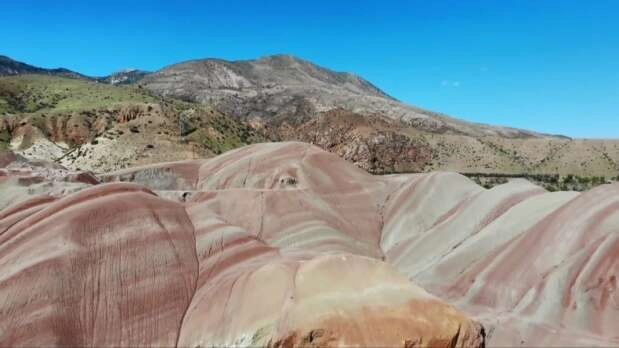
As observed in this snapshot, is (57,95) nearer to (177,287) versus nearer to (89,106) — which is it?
(89,106)

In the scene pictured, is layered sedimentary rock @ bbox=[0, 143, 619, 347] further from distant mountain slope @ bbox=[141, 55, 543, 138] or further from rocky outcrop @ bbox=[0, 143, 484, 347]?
distant mountain slope @ bbox=[141, 55, 543, 138]

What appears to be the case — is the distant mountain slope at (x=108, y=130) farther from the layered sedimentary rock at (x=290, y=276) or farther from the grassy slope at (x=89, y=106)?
the layered sedimentary rock at (x=290, y=276)

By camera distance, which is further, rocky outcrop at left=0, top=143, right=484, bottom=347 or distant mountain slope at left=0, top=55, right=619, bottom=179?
distant mountain slope at left=0, top=55, right=619, bottom=179

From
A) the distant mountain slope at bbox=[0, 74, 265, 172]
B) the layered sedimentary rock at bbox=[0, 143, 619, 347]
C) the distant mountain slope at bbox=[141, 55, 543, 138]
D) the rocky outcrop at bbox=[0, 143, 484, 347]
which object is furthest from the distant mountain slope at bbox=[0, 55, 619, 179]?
the rocky outcrop at bbox=[0, 143, 484, 347]

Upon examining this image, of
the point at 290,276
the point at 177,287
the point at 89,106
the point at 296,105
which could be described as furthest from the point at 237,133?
the point at 296,105

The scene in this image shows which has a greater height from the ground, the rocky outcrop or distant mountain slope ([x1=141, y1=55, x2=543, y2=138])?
distant mountain slope ([x1=141, y1=55, x2=543, y2=138])

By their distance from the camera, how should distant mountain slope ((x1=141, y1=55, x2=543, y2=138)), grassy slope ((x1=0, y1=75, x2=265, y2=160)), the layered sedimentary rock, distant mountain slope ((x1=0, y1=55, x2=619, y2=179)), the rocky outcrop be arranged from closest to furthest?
the rocky outcrop → the layered sedimentary rock → distant mountain slope ((x1=0, y1=55, x2=619, y2=179)) → grassy slope ((x1=0, y1=75, x2=265, y2=160)) → distant mountain slope ((x1=141, y1=55, x2=543, y2=138))

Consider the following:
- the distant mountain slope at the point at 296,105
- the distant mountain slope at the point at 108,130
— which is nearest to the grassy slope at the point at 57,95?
the distant mountain slope at the point at 108,130

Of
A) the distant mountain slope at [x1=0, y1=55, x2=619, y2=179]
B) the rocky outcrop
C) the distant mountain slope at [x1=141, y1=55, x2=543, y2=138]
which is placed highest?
the distant mountain slope at [x1=141, y1=55, x2=543, y2=138]
